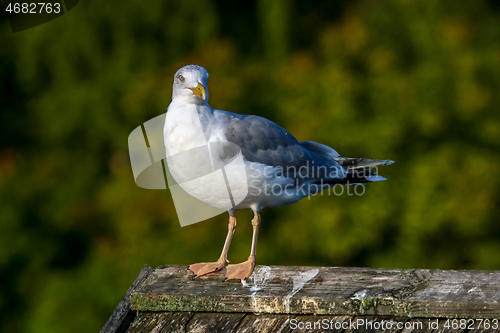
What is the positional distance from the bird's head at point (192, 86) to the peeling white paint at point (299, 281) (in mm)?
1129

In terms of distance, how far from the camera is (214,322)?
9.20 ft

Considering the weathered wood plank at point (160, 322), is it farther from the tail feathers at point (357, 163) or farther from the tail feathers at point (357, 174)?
the tail feathers at point (357, 163)

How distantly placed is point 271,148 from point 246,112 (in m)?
5.37

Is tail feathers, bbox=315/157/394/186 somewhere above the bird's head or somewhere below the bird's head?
below

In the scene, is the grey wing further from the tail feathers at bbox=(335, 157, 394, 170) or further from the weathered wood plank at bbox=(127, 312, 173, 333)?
the weathered wood plank at bbox=(127, 312, 173, 333)

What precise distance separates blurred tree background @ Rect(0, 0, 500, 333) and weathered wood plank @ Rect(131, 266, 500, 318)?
5185mm

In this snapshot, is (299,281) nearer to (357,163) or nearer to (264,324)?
(264,324)

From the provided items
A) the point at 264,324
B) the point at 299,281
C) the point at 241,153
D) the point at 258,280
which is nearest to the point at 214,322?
the point at 264,324

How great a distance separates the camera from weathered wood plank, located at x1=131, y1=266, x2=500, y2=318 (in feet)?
8.66

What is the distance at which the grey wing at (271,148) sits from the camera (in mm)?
3457

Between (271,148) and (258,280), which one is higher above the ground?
(271,148)

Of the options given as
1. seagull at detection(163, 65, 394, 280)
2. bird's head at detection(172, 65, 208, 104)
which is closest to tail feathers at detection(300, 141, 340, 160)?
seagull at detection(163, 65, 394, 280)

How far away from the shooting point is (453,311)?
2615mm

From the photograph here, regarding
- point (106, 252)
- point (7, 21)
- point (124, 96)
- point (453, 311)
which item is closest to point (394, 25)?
point (124, 96)
